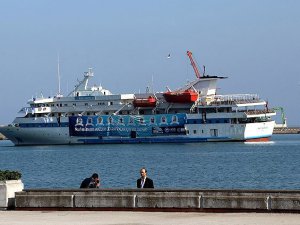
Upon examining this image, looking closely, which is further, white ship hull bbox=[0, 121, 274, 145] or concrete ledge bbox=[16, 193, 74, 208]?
white ship hull bbox=[0, 121, 274, 145]

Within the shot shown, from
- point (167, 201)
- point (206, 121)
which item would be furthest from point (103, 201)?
point (206, 121)

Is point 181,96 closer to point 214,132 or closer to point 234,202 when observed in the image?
point 214,132

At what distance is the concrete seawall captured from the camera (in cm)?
1953

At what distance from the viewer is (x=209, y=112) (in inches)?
4633

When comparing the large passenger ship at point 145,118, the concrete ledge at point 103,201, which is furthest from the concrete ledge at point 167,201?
the large passenger ship at point 145,118

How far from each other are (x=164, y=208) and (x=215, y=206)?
1169 mm

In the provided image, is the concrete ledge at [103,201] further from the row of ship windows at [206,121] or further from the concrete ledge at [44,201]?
the row of ship windows at [206,121]

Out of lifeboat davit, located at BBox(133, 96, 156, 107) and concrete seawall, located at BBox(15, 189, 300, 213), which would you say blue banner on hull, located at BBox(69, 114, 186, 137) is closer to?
lifeboat davit, located at BBox(133, 96, 156, 107)

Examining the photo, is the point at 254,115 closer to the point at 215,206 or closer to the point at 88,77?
the point at 88,77

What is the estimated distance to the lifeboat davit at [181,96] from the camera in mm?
117738

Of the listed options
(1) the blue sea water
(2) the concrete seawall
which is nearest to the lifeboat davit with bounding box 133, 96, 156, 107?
(1) the blue sea water

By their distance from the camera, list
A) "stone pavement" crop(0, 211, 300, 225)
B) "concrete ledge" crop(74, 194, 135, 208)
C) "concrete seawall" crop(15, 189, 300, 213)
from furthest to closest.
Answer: "concrete ledge" crop(74, 194, 135, 208), "concrete seawall" crop(15, 189, 300, 213), "stone pavement" crop(0, 211, 300, 225)

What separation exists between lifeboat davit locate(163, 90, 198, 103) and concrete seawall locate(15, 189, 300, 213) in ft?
315

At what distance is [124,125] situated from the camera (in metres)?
121
